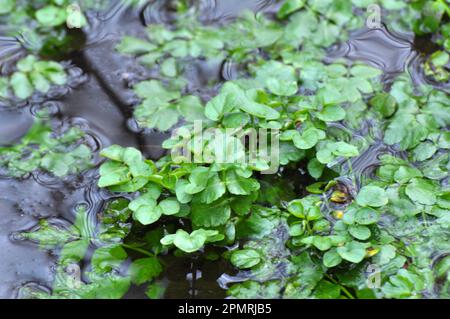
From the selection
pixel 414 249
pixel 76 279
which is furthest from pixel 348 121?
pixel 76 279

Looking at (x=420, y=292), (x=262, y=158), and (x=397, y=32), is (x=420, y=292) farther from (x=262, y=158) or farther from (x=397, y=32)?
(x=397, y=32)

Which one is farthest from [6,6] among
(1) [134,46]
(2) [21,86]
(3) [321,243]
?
(3) [321,243]

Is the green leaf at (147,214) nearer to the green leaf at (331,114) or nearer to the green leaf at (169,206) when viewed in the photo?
the green leaf at (169,206)

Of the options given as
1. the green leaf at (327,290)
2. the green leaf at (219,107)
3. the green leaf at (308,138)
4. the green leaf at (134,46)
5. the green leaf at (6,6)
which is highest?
the green leaf at (6,6)

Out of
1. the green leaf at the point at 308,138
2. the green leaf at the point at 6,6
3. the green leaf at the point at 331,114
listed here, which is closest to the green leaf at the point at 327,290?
the green leaf at the point at 308,138

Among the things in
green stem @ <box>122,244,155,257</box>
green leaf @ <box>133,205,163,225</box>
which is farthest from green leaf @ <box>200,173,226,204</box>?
green stem @ <box>122,244,155,257</box>

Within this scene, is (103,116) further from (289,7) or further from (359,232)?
(359,232)
